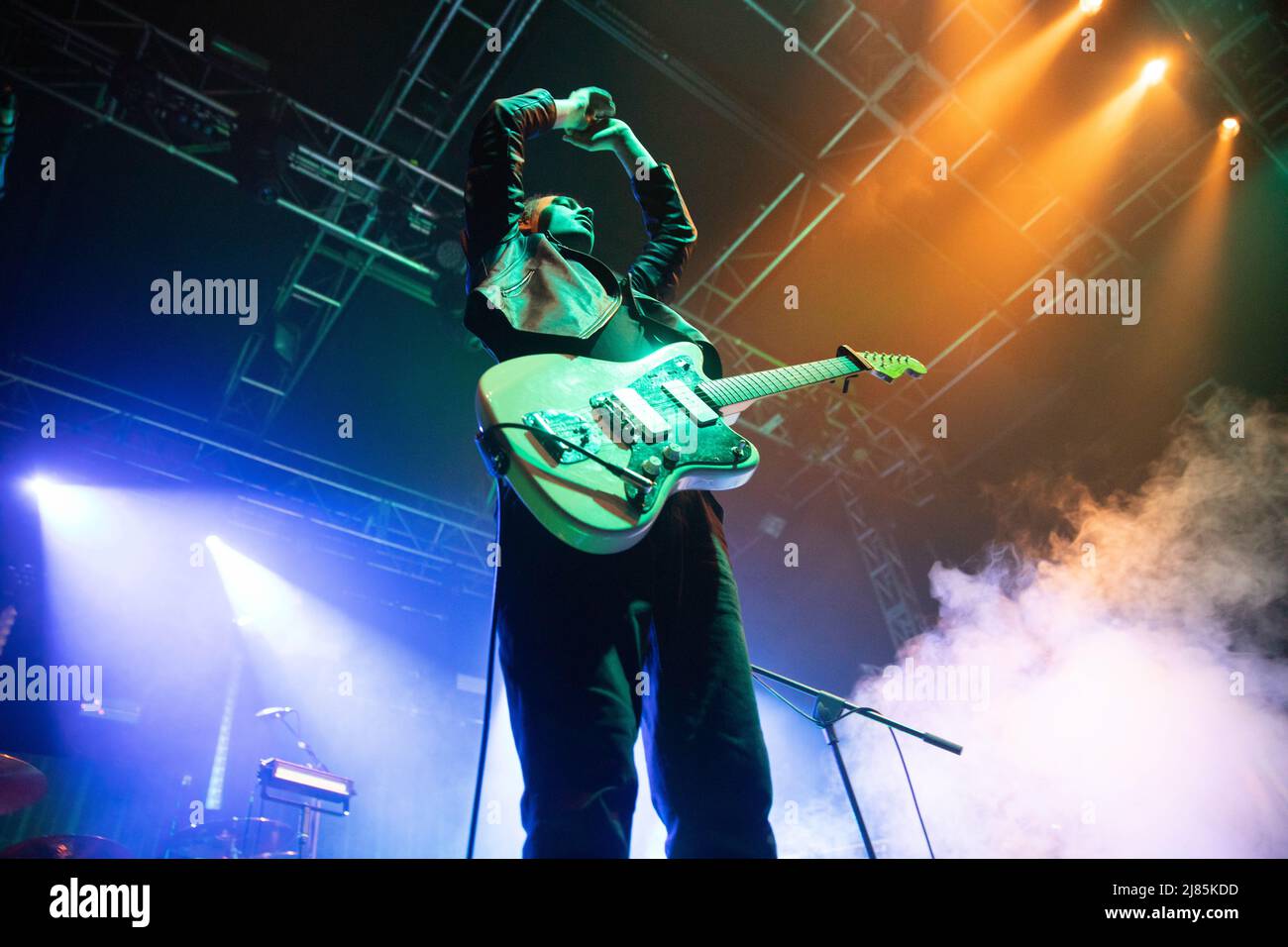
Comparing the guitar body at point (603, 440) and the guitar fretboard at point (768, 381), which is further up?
the guitar fretboard at point (768, 381)

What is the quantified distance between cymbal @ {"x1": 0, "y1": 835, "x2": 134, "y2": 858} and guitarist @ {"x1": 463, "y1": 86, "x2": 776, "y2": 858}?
3.96m

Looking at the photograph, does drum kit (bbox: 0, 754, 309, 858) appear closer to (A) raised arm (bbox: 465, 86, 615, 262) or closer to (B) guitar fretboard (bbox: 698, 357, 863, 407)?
(A) raised arm (bbox: 465, 86, 615, 262)

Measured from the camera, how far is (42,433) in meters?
8.12

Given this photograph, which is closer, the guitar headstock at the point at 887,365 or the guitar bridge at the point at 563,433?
the guitar bridge at the point at 563,433

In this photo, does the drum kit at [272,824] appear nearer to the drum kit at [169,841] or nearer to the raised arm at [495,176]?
the drum kit at [169,841]

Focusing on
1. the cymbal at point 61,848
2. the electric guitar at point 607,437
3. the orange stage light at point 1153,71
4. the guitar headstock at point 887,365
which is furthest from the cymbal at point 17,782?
the orange stage light at point 1153,71

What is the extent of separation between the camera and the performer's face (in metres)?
2.73

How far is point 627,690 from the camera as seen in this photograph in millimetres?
1646

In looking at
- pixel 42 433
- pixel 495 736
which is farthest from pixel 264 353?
pixel 495 736

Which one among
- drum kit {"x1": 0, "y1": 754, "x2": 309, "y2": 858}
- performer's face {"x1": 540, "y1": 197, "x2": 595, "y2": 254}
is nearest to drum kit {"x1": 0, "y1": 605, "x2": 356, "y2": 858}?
drum kit {"x1": 0, "y1": 754, "x2": 309, "y2": 858}

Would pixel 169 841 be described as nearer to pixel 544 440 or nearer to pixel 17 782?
pixel 17 782

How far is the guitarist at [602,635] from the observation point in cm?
149

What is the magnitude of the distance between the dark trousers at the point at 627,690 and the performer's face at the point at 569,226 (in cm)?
122

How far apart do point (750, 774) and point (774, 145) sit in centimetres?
638
